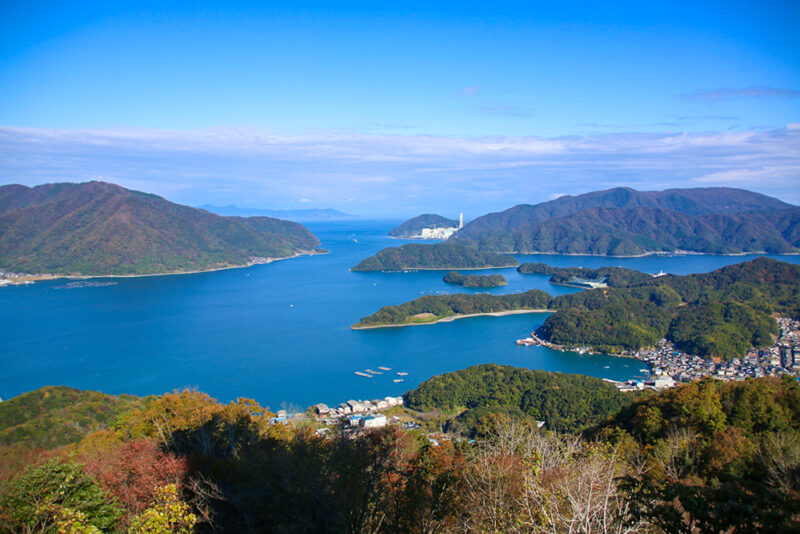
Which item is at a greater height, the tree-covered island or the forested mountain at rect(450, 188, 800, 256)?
the forested mountain at rect(450, 188, 800, 256)

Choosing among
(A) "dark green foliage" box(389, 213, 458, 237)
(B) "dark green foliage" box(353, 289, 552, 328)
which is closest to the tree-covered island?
(B) "dark green foliage" box(353, 289, 552, 328)

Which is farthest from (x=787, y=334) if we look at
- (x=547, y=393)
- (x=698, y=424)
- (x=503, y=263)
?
(x=503, y=263)

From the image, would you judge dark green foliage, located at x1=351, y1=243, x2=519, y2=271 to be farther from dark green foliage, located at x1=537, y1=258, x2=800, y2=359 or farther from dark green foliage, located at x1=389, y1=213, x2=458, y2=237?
dark green foliage, located at x1=389, y1=213, x2=458, y2=237

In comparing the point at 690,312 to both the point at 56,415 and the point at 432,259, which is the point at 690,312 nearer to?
the point at 56,415

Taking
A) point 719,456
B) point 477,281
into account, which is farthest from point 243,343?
point 477,281

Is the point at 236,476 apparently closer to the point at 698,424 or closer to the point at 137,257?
the point at 698,424
